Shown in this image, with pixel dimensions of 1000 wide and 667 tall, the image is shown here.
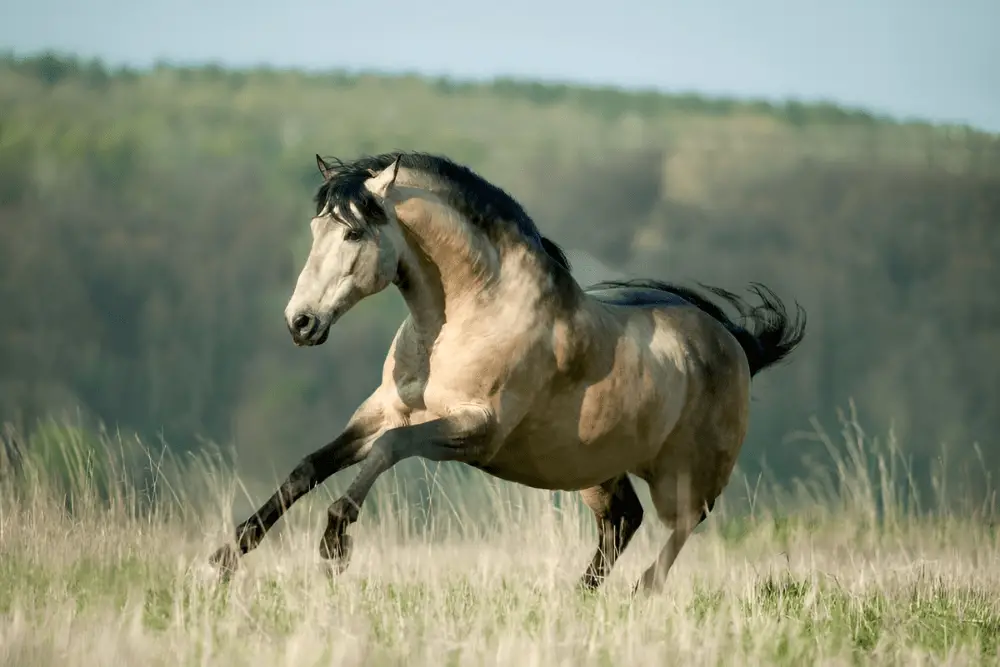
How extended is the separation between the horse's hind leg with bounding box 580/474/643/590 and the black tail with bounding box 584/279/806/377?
1.01m

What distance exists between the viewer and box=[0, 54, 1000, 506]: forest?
1986cm

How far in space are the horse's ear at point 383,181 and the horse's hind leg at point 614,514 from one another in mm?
2433

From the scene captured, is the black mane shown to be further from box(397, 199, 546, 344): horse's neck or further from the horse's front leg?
the horse's front leg

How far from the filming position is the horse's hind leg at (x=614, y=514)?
7.51 meters

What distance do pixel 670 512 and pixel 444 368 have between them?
1.78 meters

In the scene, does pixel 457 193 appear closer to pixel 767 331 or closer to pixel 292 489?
pixel 292 489

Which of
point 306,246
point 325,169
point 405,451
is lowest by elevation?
point 405,451

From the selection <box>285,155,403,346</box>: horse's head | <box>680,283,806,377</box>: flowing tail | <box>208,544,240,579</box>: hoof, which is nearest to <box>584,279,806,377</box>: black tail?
<box>680,283,806,377</box>: flowing tail

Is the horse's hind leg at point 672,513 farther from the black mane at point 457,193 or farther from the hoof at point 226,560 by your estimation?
the hoof at point 226,560

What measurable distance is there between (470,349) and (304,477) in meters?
0.89

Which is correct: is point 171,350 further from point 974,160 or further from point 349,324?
point 974,160

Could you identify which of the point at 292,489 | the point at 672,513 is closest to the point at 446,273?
the point at 292,489

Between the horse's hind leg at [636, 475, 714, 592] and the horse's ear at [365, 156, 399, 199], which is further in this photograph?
the horse's hind leg at [636, 475, 714, 592]

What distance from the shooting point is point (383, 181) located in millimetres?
5941
